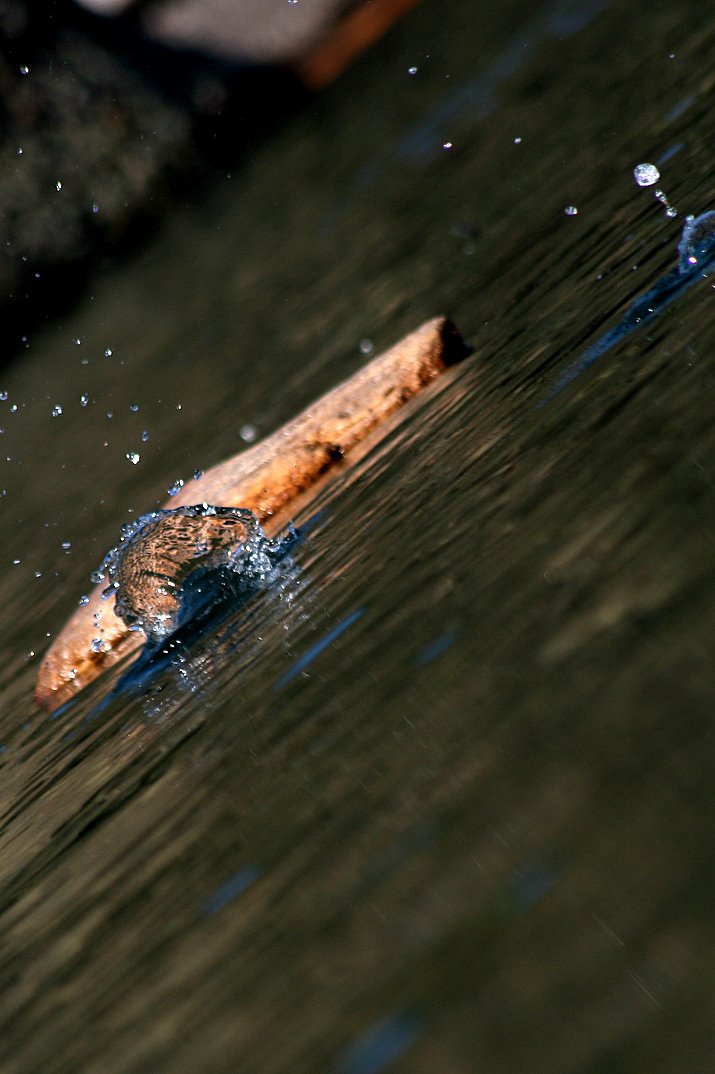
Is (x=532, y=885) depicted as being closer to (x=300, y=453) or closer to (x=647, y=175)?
(x=300, y=453)

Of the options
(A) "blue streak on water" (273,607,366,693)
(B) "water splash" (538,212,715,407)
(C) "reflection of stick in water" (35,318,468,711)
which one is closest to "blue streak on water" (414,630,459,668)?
(A) "blue streak on water" (273,607,366,693)

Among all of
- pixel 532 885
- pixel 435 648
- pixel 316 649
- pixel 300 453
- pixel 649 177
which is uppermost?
pixel 300 453

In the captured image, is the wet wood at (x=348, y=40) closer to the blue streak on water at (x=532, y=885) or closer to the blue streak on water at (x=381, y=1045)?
the blue streak on water at (x=532, y=885)

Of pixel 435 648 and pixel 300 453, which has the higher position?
pixel 300 453

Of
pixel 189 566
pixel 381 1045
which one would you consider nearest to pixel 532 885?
pixel 381 1045

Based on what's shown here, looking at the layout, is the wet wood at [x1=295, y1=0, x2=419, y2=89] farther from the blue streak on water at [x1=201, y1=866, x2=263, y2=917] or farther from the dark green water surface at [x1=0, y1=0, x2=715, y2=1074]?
the blue streak on water at [x1=201, y1=866, x2=263, y2=917]

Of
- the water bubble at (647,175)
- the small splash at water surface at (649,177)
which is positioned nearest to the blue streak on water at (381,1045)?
the small splash at water surface at (649,177)

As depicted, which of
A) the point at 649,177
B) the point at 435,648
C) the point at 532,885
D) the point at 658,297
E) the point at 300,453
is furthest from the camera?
the point at 649,177
